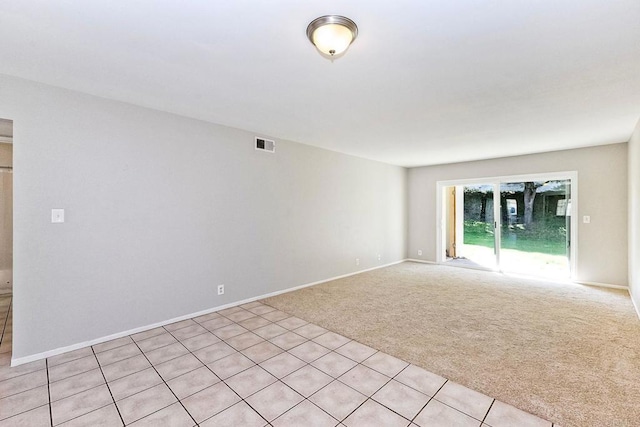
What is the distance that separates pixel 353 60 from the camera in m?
2.19

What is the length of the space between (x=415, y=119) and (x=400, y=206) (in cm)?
386

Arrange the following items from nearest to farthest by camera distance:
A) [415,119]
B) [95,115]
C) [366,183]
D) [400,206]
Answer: [95,115], [415,119], [366,183], [400,206]

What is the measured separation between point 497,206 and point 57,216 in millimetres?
7027

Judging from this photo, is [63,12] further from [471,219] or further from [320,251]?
[471,219]

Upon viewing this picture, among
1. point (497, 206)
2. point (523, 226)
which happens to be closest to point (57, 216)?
point (497, 206)

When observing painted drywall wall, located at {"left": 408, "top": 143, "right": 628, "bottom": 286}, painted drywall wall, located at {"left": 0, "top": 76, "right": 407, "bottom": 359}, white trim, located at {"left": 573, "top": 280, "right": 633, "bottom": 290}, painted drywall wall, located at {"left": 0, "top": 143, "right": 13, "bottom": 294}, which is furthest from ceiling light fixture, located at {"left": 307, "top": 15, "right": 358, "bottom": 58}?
white trim, located at {"left": 573, "top": 280, "right": 633, "bottom": 290}

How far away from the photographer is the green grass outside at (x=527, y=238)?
540 centimetres

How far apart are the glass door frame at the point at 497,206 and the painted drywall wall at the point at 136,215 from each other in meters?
3.58

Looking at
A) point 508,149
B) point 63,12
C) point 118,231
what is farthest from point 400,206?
point 63,12

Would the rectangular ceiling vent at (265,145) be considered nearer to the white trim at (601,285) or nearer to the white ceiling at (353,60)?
the white ceiling at (353,60)

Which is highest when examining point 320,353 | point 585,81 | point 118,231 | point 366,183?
point 585,81

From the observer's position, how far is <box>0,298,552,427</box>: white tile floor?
6.02ft

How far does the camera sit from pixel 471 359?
100.0 inches

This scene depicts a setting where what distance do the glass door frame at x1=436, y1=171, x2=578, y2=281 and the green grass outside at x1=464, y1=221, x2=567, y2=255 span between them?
13cm
